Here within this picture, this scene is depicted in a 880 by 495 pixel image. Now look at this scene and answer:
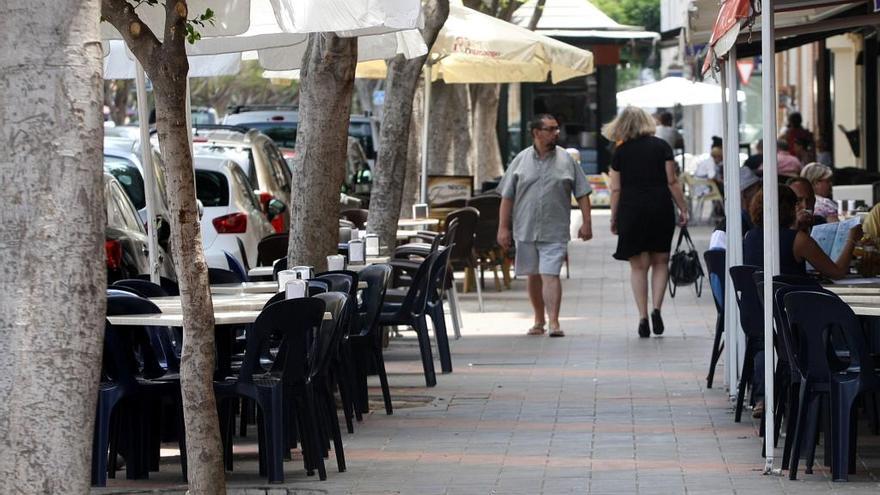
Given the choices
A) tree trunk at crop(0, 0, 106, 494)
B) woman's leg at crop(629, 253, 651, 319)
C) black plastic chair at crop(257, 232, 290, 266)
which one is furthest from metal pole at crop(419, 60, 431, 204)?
tree trunk at crop(0, 0, 106, 494)

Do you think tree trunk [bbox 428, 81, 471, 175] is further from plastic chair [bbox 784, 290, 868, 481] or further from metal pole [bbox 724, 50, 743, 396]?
plastic chair [bbox 784, 290, 868, 481]

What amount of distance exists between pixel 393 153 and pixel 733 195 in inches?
206

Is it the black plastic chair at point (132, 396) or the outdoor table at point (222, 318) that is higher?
the outdoor table at point (222, 318)

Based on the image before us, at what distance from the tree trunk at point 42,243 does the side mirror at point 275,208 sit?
1259 cm

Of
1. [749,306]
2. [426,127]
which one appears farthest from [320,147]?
[426,127]

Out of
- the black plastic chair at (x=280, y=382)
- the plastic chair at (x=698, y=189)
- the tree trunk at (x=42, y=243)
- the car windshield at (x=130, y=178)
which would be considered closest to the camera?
the tree trunk at (x=42, y=243)

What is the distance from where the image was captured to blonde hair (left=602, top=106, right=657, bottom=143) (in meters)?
14.1

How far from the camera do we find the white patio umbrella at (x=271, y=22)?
883 cm

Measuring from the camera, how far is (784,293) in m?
7.95

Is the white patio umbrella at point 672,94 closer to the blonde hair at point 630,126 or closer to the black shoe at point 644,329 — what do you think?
the blonde hair at point 630,126

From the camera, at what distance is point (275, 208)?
17.5 m

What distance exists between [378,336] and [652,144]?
4.21 m

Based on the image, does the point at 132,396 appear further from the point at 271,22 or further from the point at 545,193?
the point at 545,193

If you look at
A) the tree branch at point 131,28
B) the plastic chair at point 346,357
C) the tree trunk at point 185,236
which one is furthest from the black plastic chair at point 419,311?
the tree branch at point 131,28
